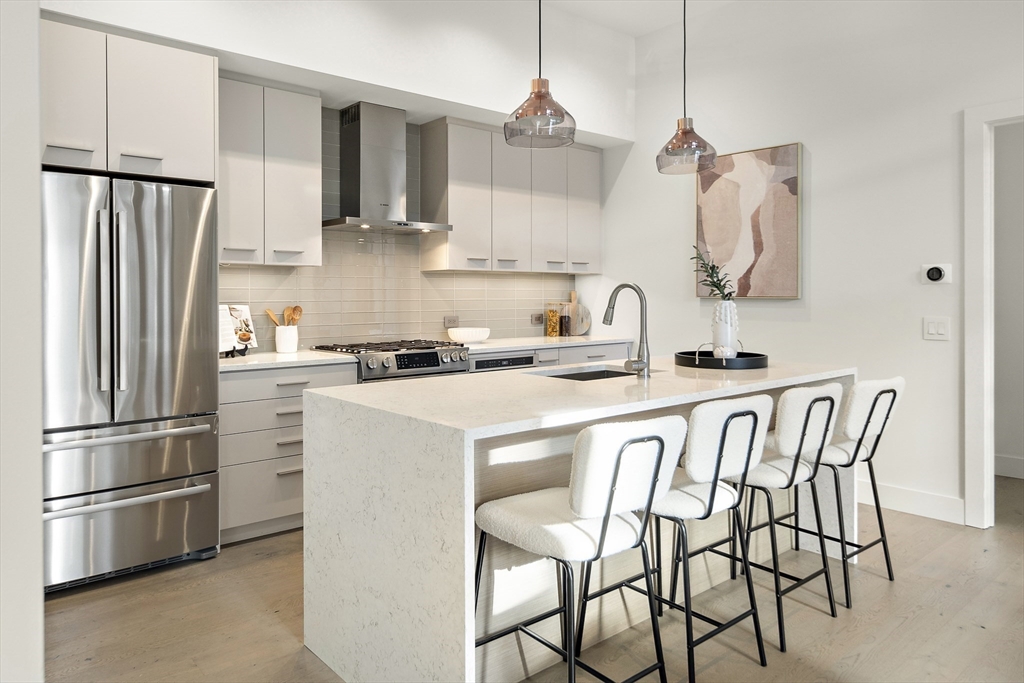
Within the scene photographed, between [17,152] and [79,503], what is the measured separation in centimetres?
292

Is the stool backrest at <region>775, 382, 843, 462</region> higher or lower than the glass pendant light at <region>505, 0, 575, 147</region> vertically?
lower

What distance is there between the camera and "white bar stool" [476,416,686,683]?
5.80ft

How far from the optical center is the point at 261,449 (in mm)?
3574

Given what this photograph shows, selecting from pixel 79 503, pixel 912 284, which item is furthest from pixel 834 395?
pixel 79 503

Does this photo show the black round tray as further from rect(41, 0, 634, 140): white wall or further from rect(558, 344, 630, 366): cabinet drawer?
rect(41, 0, 634, 140): white wall

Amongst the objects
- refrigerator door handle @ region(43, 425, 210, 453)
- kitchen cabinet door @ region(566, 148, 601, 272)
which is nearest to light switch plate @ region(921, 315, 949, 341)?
kitchen cabinet door @ region(566, 148, 601, 272)

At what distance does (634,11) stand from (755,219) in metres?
1.71

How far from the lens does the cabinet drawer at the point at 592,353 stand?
5137 millimetres

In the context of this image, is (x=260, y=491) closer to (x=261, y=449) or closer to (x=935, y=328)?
(x=261, y=449)

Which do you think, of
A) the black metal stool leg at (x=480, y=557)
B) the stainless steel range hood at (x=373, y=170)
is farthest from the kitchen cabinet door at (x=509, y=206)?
the black metal stool leg at (x=480, y=557)

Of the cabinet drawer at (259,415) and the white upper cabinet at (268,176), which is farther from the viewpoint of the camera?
the white upper cabinet at (268,176)

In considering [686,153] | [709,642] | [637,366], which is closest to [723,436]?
[637,366]

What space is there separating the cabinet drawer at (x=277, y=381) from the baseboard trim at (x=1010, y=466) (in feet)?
14.7

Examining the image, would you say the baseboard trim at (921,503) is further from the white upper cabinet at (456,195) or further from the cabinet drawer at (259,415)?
the cabinet drawer at (259,415)
